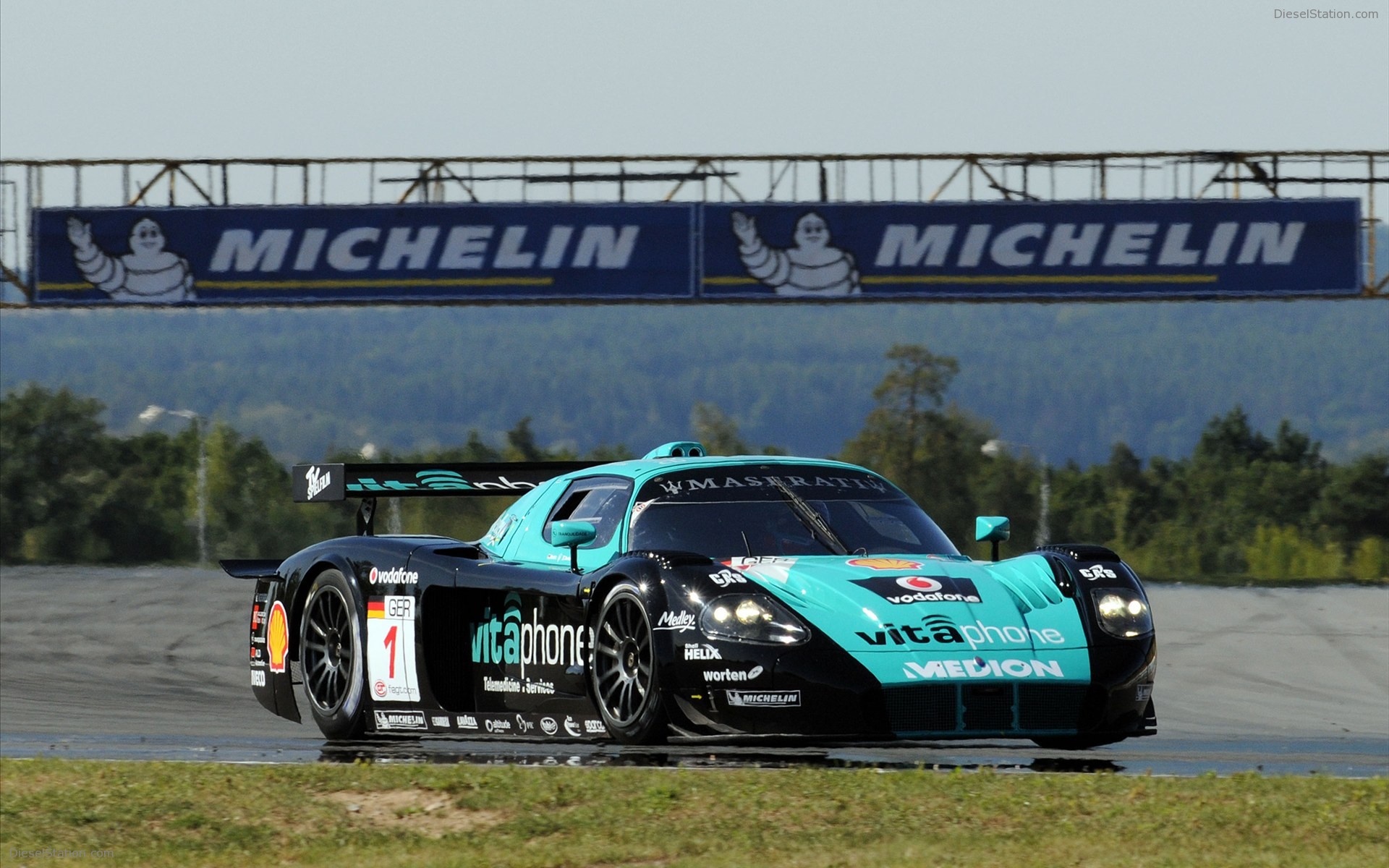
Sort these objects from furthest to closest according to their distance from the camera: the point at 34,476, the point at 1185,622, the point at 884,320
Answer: the point at 884,320 < the point at 34,476 < the point at 1185,622

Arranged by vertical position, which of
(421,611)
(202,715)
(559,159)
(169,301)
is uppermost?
(559,159)

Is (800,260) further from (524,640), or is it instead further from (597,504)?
(524,640)

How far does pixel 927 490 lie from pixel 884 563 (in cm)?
4411

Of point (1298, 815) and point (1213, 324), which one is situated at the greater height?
point (1213, 324)

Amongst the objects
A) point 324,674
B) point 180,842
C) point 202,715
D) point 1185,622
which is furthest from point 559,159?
point 180,842

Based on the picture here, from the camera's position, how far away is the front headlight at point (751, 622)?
856 cm

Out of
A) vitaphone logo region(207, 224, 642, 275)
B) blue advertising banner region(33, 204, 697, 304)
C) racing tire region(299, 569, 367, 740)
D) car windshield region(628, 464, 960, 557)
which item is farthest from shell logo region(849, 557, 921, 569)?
vitaphone logo region(207, 224, 642, 275)

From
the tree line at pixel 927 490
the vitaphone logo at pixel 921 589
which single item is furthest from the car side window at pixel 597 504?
the tree line at pixel 927 490

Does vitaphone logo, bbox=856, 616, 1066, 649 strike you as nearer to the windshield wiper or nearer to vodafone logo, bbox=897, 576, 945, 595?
vodafone logo, bbox=897, 576, 945, 595

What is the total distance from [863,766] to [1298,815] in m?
2.00

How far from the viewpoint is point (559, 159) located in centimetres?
2902

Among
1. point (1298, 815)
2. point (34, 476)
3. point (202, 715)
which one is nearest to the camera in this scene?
point (1298, 815)

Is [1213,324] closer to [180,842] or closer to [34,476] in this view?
[34,476]

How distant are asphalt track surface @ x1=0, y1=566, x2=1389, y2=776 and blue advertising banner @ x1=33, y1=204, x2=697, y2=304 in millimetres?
4450
